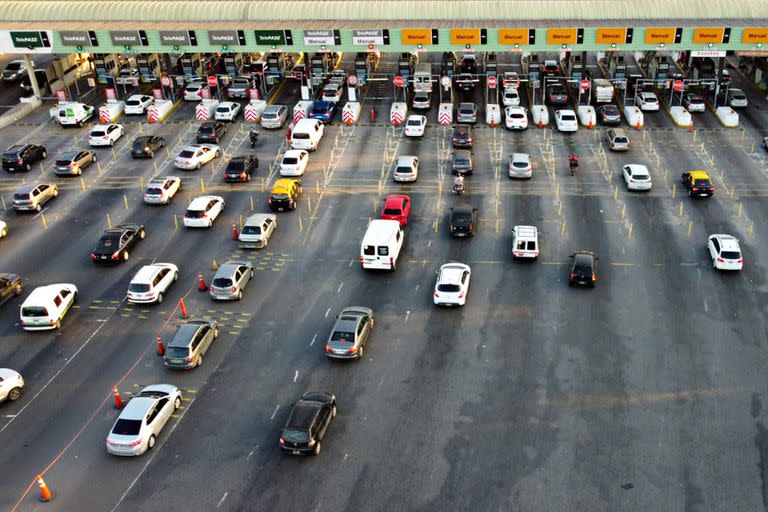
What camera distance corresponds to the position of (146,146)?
59562 mm

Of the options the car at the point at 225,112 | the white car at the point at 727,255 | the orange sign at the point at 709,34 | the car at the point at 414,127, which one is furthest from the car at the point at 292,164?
the orange sign at the point at 709,34

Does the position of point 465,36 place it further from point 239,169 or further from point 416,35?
point 239,169

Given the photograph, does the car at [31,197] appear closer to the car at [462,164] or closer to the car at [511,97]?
the car at [462,164]

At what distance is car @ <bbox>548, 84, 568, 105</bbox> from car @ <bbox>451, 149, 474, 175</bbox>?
1740 cm

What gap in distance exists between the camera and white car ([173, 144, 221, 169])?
56.8m

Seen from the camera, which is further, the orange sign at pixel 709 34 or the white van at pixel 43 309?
the orange sign at pixel 709 34

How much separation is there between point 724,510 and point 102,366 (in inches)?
1095

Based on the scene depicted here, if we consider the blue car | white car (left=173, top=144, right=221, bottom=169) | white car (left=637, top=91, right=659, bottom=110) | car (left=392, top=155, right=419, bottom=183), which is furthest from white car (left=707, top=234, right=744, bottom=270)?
white car (left=173, top=144, right=221, bottom=169)

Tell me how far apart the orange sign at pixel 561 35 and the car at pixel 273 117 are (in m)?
25.8

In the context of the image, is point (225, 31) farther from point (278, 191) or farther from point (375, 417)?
point (375, 417)

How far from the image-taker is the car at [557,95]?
69.3m

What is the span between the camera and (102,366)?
35438 millimetres

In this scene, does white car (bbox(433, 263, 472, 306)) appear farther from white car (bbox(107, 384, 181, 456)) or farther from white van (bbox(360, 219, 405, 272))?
white car (bbox(107, 384, 181, 456))

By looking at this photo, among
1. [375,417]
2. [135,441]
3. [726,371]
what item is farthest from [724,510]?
[135,441]
